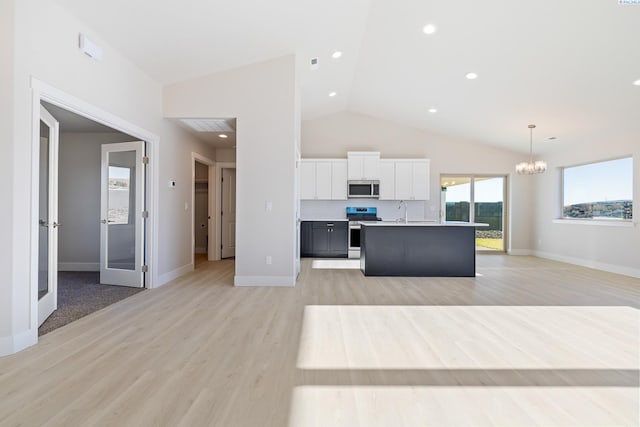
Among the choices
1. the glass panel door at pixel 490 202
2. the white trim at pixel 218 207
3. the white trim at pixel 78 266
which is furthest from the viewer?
the glass panel door at pixel 490 202

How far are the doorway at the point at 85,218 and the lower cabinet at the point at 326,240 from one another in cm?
361

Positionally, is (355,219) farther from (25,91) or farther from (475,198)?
(25,91)

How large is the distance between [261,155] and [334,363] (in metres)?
3.16

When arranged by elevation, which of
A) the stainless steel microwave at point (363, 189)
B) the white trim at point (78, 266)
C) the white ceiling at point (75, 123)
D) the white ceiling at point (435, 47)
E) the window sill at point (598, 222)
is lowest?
the white trim at point (78, 266)

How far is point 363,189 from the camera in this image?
743 centimetres

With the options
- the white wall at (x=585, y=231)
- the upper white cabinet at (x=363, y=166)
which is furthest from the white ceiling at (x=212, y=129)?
the white wall at (x=585, y=231)

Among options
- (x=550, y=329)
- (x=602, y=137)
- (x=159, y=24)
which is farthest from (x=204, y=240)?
(x=602, y=137)

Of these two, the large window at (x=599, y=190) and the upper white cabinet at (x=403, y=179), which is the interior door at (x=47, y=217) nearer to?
the upper white cabinet at (x=403, y=179)

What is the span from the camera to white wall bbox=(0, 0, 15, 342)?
223 cm

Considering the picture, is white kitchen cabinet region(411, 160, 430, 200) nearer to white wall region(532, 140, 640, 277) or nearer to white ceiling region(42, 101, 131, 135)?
white wall region(532, 140, 640, 277)

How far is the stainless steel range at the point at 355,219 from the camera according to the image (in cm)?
716

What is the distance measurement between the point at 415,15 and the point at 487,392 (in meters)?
4.15

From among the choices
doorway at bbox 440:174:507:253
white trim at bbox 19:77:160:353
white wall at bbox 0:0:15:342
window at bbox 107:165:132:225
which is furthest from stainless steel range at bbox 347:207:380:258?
white wall at bbox 0:0:15:342

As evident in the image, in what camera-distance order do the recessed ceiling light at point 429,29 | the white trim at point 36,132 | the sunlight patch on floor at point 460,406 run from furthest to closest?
1. the recessed ceiling light at point 429,29
2. the white trim at point 36,132
3. the sunlight patch on floor at point 460,406
